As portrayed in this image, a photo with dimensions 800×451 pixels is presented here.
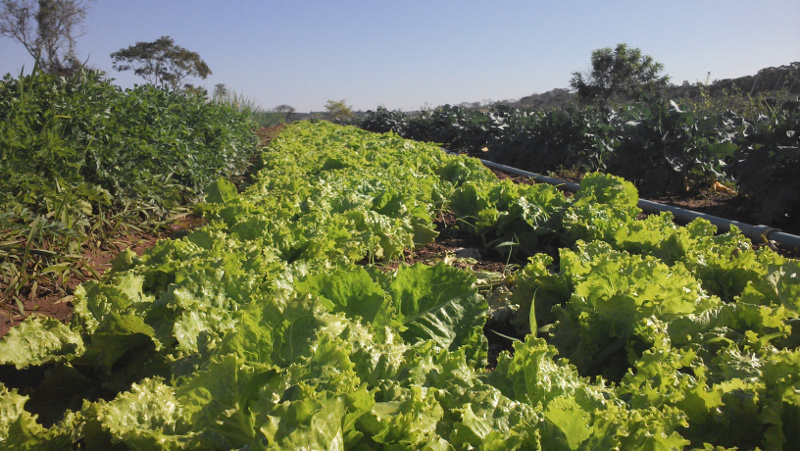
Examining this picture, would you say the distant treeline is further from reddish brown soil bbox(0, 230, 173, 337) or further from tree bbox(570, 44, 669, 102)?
reddish brown soil bbox(0, 230, 173, 337)

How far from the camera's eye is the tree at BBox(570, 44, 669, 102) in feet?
150

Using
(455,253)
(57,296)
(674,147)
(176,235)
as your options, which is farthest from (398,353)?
(674,147)

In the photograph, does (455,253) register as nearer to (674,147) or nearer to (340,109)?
(674,147)

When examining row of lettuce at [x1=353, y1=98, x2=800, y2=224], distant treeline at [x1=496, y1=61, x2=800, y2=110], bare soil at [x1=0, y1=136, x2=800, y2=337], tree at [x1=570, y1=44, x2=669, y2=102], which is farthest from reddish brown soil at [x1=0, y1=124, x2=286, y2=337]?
tree at [x1=570, y1=44, x2=669, y2=102]

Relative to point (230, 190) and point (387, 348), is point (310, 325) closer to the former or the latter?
point (387, 348)

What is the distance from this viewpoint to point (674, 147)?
963cm

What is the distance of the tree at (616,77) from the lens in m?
45.8

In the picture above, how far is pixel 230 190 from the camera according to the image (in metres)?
6.11

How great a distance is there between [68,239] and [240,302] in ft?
10.1

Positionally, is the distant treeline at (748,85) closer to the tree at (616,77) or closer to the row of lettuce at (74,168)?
the tree at (616,77)

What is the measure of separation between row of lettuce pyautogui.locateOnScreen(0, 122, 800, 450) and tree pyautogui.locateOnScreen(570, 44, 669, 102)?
45900 millimetres

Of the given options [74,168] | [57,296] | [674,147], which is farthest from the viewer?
[674,147]

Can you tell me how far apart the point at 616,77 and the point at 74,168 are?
1895 inches

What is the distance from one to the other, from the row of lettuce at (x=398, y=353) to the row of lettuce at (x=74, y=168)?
1.66 meters
